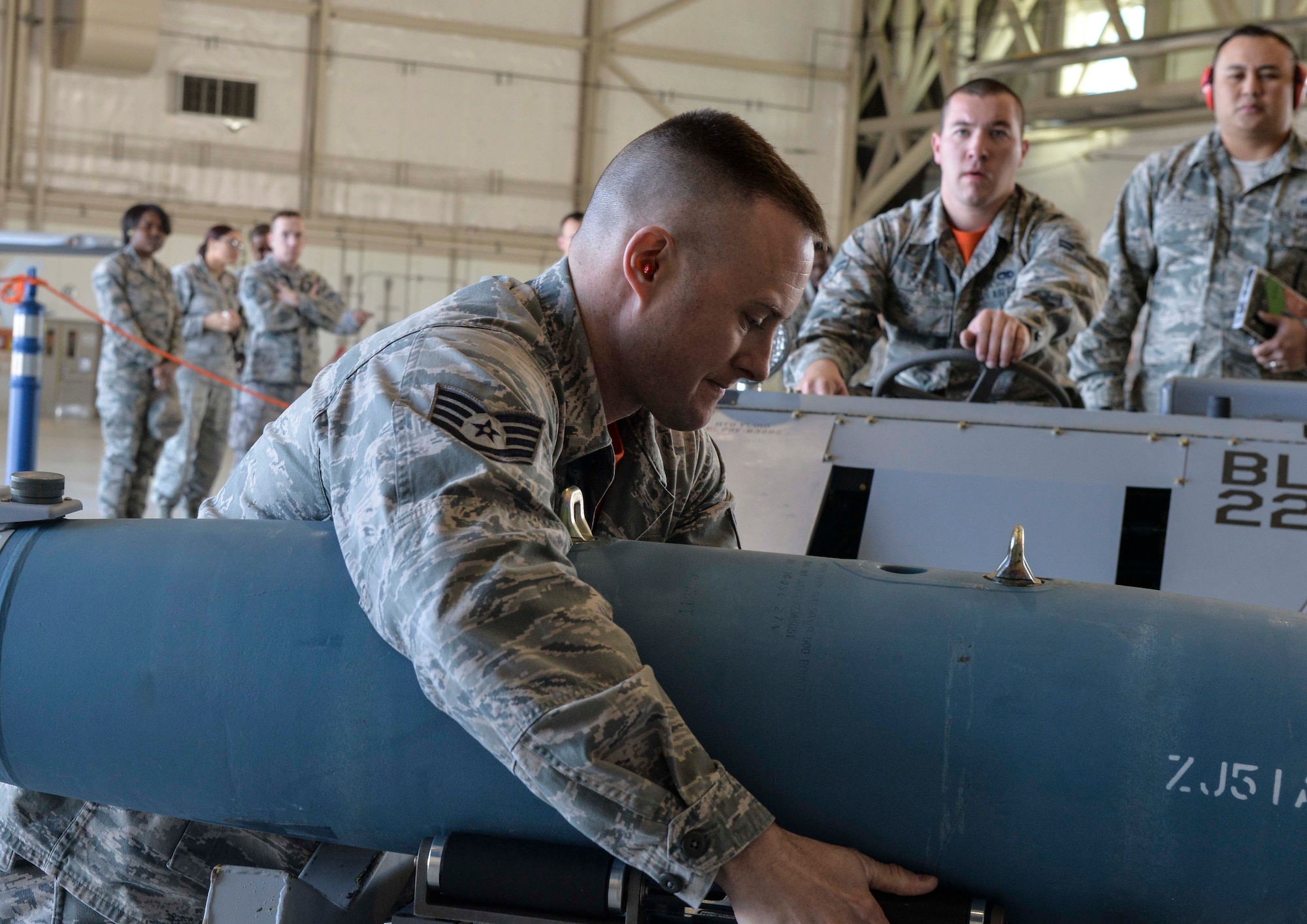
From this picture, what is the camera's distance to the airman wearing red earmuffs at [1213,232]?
11.8 feet

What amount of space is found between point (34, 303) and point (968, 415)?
3.54 meters

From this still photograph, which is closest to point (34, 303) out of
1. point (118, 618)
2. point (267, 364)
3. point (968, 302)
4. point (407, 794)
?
point (267, 364)

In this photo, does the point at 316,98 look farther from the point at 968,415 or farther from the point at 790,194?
the point at 790,194

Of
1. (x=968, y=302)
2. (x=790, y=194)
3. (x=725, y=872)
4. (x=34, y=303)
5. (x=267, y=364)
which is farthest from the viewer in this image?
(x=267, y=364)

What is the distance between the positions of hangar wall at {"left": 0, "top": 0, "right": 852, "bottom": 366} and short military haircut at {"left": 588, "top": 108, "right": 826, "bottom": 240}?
34.8ft

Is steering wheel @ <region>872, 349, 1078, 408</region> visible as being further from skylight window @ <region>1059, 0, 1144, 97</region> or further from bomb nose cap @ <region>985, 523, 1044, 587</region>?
skylight window @ <region>1059, 0, 1144, 97</region>

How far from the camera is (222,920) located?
1.39 meters

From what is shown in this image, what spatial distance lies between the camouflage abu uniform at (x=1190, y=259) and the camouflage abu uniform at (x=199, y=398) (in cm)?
444

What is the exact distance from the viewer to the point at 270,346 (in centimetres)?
723

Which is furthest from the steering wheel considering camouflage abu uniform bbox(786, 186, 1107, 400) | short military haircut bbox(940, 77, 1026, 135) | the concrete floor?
the concrete floor

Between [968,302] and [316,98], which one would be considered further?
[316,98]

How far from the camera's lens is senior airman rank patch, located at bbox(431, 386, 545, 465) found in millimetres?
1269

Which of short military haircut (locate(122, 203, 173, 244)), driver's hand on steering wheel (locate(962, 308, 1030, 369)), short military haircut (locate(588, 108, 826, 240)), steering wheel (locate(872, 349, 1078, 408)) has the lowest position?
steering wheel (locate(872, 349, 1078, 408))

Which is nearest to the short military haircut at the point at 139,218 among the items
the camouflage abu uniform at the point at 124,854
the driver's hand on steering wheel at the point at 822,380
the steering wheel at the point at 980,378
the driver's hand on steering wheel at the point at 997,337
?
the driver's hand on steering wheel at the point at 822,380
